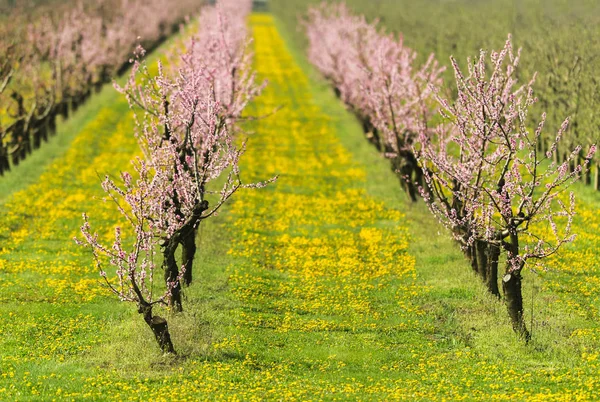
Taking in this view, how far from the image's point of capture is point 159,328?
2098 cm

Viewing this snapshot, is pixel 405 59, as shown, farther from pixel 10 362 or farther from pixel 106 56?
pixel 106 56

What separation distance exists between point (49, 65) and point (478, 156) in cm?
4152

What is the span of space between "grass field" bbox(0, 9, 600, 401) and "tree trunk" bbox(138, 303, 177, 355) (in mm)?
305

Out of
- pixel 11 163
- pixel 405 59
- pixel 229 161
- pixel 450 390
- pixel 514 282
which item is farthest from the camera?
pixel 11 163

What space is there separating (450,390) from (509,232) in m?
4.37

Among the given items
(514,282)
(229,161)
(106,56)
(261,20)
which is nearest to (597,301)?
(514,282)

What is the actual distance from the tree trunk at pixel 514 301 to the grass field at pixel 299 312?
406mm

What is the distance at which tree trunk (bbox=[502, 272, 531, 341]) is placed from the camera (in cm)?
2200

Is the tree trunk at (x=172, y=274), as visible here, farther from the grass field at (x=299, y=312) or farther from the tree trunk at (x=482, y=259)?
the tree trunk at (x=482, y=259)

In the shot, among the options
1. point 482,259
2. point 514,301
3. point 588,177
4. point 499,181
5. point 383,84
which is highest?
point 499,181

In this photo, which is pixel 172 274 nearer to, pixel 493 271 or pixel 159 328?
pixel 159 328

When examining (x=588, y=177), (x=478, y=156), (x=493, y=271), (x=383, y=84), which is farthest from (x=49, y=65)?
(x=493, y=271)

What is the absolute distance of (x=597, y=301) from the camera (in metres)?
24.6

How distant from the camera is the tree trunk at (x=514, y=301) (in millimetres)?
22000
